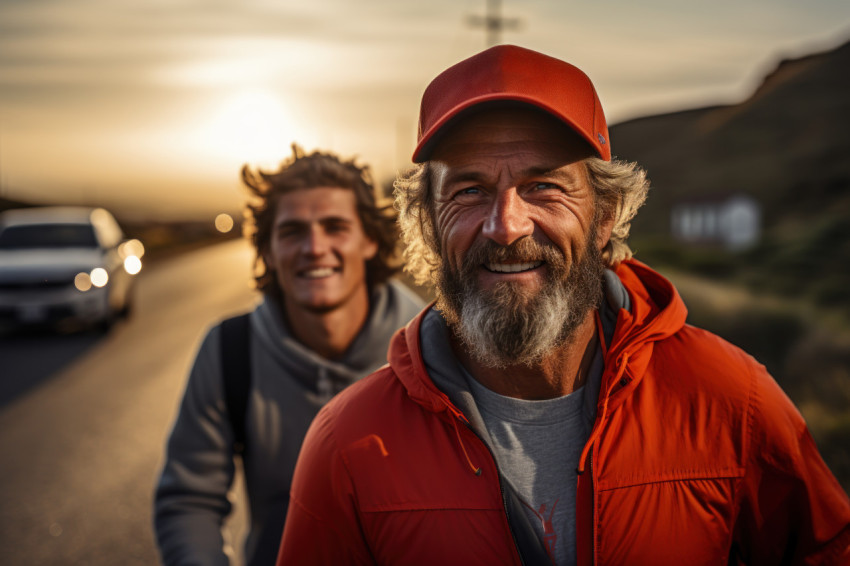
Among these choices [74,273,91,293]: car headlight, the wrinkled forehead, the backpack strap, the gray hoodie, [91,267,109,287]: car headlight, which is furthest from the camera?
[91,267,109,287]: car headlight

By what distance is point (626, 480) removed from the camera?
188cm

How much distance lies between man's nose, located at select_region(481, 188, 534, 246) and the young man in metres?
1.34

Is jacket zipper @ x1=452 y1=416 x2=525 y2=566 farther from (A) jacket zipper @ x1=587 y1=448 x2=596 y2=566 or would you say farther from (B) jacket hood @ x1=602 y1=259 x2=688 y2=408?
(B) jacket hood @ x1=602 y1=259 x2=688 y2=408

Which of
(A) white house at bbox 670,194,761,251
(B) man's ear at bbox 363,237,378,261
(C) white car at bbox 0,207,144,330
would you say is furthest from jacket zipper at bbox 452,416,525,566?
(A) white house at bbox 670,194,761,251

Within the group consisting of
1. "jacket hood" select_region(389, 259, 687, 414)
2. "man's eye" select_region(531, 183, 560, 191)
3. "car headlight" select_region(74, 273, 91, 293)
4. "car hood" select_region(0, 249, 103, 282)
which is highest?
"man's eye" select_region(531, 183, 560, 191)

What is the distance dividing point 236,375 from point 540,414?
4.65 feet

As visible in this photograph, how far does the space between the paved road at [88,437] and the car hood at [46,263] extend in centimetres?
105

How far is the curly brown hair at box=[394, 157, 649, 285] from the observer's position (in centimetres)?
230

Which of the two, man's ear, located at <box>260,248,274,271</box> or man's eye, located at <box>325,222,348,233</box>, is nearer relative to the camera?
man's eye, located at <box>325,222,348,233</box>

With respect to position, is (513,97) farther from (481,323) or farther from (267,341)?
(267,341)

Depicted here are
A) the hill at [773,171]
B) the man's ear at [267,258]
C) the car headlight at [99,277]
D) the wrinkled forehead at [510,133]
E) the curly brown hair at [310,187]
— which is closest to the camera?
the wrinkled forehead at [510,133]

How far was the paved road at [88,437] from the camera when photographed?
4695mm

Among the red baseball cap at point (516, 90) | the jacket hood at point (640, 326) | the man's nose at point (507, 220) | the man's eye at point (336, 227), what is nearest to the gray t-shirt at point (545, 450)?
the jacket hood at point (640, 326)

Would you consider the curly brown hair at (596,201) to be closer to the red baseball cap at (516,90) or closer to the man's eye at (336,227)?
the red baseball cap at (516,90)
